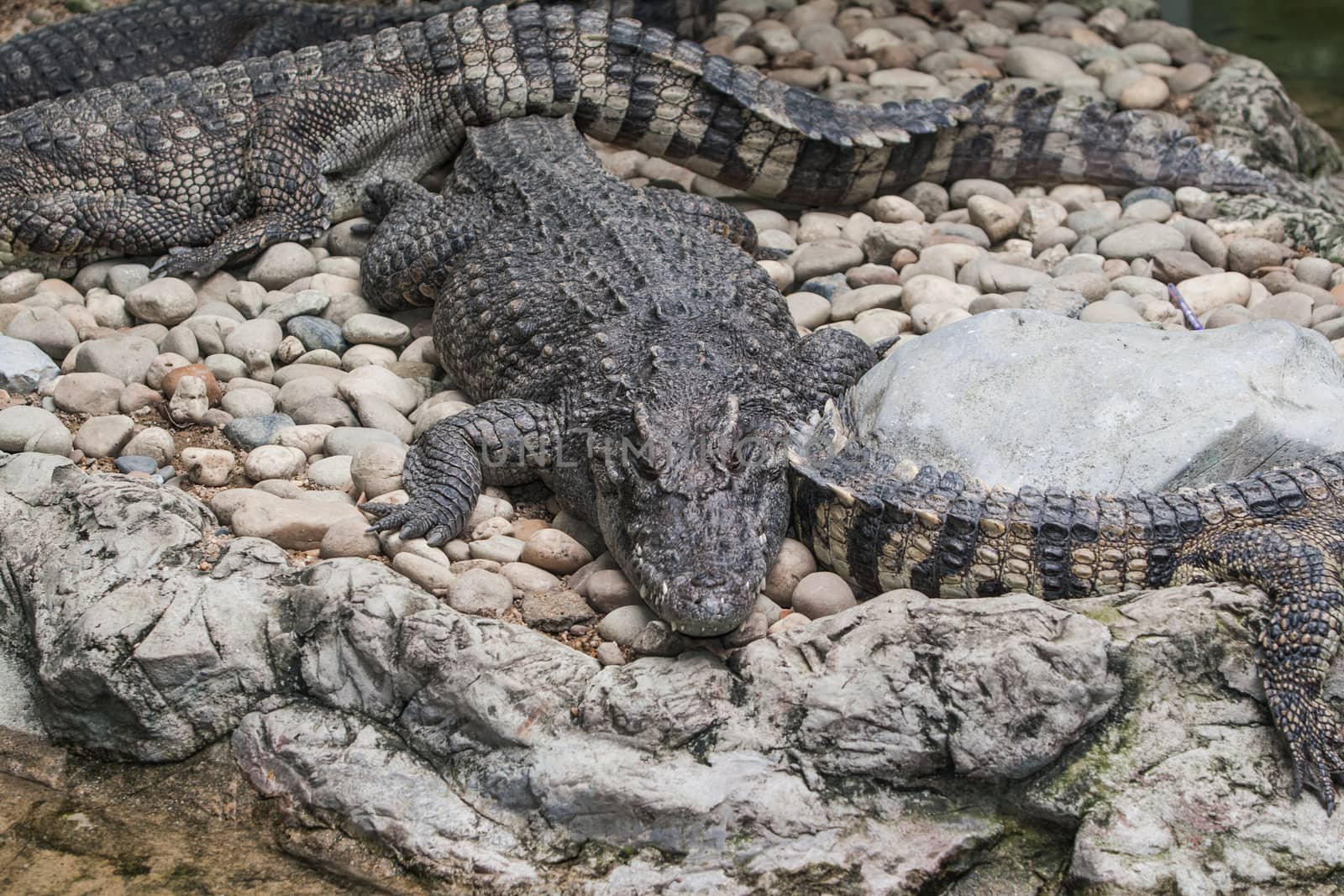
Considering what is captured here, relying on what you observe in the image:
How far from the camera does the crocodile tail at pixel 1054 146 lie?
583 cm

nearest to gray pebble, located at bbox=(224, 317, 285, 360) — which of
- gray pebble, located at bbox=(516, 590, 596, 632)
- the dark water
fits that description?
gray pebble, located at bbox=(516, 590, 596, 632)

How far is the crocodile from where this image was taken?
539 centimetres

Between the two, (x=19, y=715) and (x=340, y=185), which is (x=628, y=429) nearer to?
(x=19, y=715)

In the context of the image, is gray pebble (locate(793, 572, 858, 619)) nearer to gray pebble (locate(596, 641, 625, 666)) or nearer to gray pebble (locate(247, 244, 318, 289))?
gray pebble (locate(596, 641, 625, 666))

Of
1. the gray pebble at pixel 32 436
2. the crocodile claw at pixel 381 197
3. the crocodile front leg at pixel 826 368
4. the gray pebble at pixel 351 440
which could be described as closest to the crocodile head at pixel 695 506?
the crocodile front leg at pixel 826 368

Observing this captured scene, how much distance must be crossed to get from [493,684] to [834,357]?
1785 millimetres

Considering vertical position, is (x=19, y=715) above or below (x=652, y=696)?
below

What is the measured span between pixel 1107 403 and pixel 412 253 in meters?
2.55

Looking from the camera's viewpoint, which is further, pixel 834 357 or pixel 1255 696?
pixel 834 357

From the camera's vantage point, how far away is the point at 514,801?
2869 millimetres

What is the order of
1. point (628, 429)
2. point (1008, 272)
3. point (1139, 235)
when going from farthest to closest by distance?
point (1139, 235) < point (1008, 272) < point (628, 429)

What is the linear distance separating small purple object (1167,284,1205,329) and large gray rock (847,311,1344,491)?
713 millimetres

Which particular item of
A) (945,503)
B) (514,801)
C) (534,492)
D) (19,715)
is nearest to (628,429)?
(534,492)

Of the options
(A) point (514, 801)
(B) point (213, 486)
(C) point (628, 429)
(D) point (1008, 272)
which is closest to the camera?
(A) point (514, 801)
